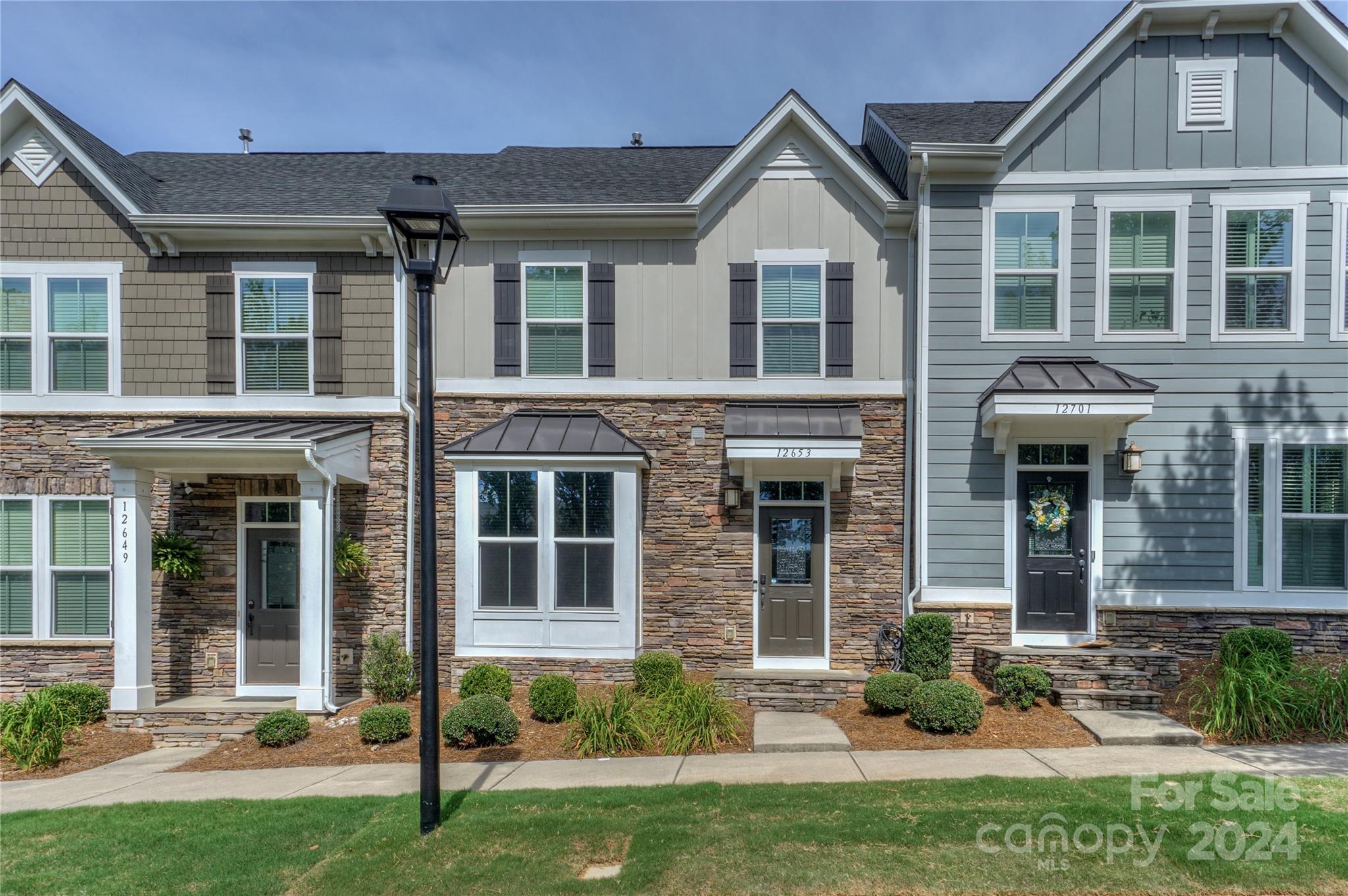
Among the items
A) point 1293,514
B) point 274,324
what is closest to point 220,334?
point 274,324

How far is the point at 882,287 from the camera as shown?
998cm

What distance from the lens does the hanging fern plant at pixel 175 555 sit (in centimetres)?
929

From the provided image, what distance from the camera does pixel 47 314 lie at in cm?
980

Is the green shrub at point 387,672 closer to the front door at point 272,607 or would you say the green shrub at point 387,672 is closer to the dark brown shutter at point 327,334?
the front door at point 272,607

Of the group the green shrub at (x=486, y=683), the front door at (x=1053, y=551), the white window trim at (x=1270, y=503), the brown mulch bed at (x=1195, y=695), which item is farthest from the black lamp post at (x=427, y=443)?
the white window trim at (x=1270, y=503)

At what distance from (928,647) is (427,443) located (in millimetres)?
6518

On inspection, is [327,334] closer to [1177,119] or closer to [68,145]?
[68,145]

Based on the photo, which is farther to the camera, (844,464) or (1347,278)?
(844,464)

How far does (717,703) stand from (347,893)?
4043 mm

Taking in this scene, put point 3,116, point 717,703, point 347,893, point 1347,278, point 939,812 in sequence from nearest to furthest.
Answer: point 347,893
point 939,812
point 717,703
point 1347,278
point 3,116

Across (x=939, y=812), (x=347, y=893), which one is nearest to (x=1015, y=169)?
(x=939, y=812)

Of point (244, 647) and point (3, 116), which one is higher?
point (3, 116)

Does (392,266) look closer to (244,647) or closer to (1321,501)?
(244,647)

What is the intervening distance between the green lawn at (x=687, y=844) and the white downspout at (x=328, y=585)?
2607 mm
